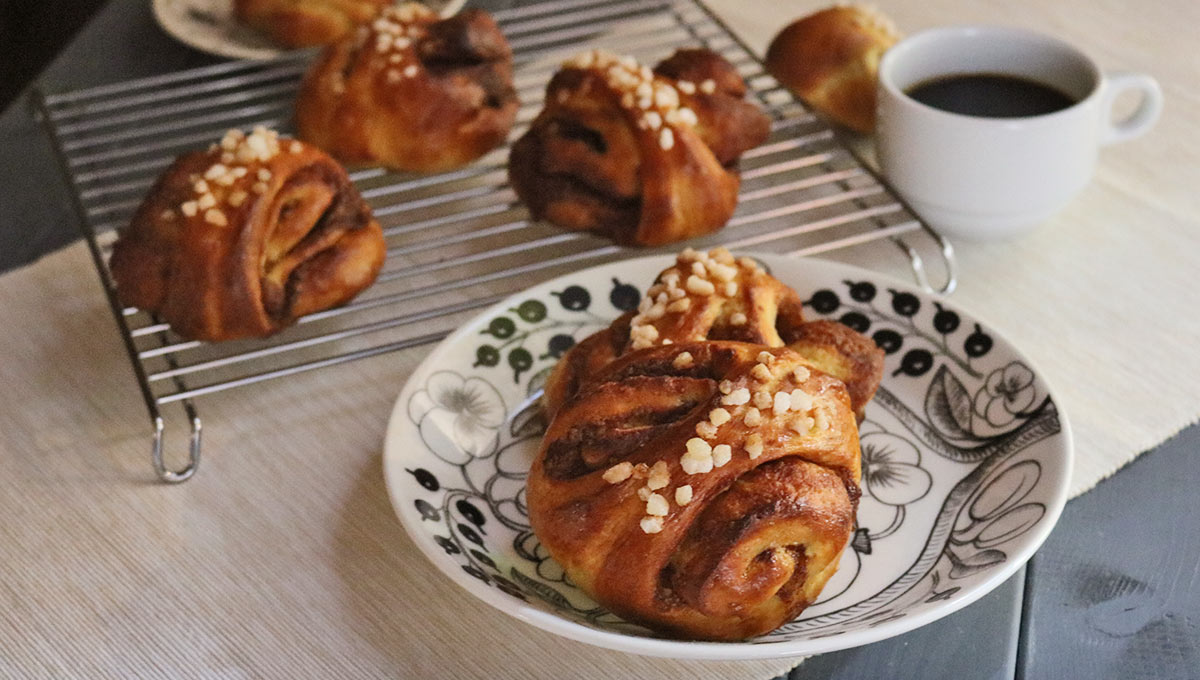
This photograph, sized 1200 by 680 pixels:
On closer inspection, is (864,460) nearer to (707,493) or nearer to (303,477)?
(707,493)

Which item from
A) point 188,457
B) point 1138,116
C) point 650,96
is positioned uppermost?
point 650,96

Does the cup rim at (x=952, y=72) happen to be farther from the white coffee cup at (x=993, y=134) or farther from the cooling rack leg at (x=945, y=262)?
the cooling rack leg at (x=945, y=262)

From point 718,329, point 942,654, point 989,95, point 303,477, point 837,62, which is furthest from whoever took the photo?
point 837,62

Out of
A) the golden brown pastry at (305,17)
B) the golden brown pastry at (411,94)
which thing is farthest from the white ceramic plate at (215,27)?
the golden brown pastry at (411,94)

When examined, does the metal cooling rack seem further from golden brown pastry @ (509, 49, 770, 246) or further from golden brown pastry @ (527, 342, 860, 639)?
golden brown pastry @ (527, 342, 860, 639)

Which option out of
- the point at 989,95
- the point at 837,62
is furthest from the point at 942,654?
the point at 837,62

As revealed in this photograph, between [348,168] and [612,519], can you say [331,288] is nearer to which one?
[348,168]
